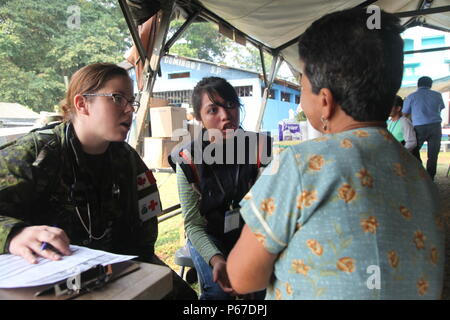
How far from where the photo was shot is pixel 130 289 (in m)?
0.69

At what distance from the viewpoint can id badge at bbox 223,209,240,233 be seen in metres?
1.55

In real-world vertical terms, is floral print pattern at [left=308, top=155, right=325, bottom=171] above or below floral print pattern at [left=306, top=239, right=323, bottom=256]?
above

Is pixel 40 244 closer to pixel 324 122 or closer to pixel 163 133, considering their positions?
pixel 324 122

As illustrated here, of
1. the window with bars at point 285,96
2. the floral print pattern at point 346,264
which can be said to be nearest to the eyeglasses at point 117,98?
the floral print pattern at point 346,264

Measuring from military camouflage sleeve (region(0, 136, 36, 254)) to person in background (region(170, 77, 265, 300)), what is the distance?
696 mm

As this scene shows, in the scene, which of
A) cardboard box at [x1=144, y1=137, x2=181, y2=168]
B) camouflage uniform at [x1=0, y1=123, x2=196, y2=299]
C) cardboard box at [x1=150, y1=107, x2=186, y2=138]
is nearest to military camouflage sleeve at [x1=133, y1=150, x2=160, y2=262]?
camouflage uniform at [x1=0, y1=123, x2=196, y2=299]

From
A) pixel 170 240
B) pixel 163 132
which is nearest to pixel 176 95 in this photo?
pixel 163 132

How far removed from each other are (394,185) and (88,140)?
126cm

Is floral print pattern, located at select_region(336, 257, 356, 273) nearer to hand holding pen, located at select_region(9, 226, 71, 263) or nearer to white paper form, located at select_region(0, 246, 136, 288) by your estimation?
white paper form, located at select_region(0, 246, 136, 288)

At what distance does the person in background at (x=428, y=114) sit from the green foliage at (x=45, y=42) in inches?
292

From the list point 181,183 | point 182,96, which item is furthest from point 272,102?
point 181,183

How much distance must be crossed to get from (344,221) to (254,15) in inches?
148

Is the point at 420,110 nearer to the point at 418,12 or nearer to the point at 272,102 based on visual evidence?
the point at 418,12

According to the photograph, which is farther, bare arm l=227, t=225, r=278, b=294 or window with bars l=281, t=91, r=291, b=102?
window with bars l=281, t=91, r=291, b=102
